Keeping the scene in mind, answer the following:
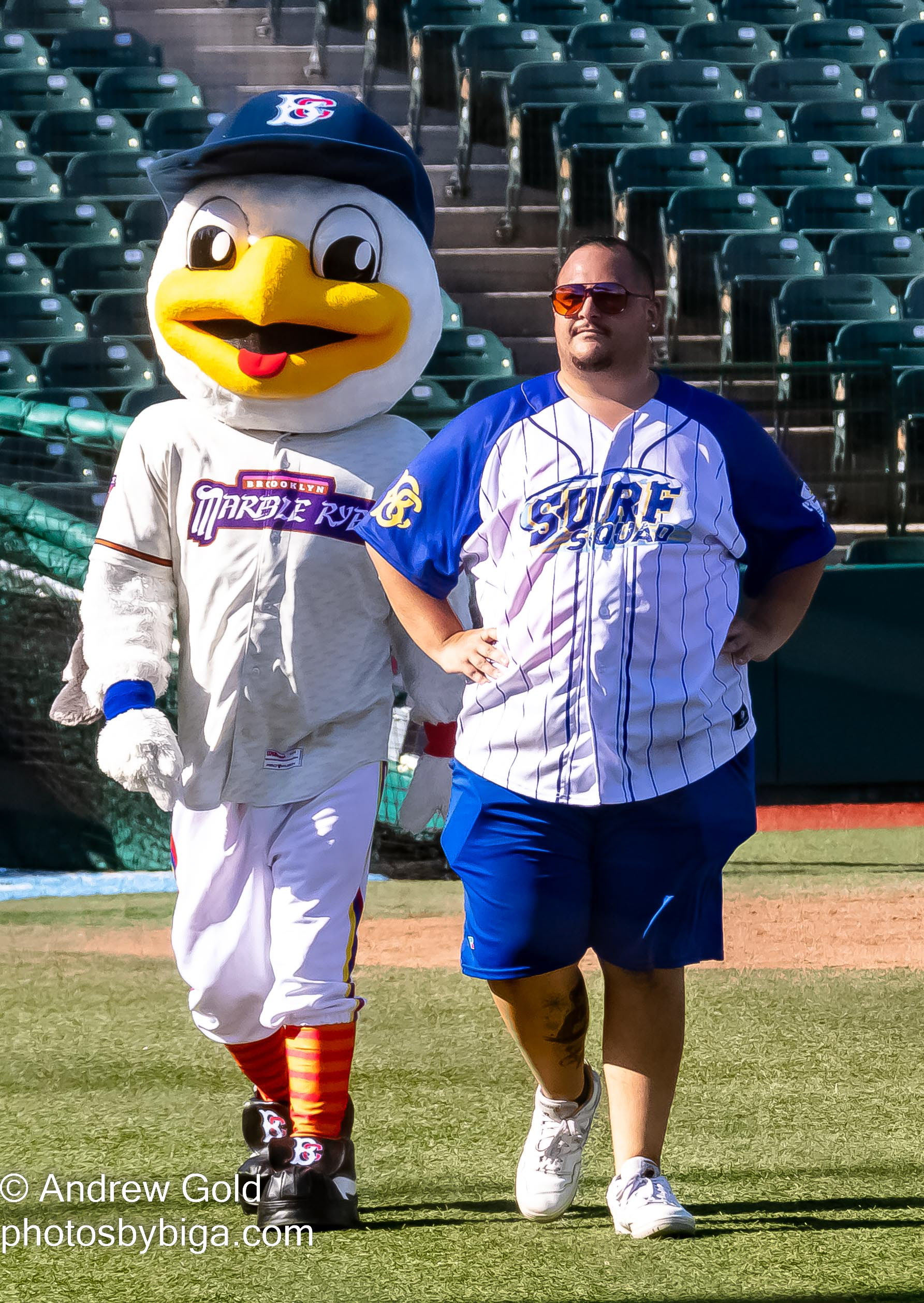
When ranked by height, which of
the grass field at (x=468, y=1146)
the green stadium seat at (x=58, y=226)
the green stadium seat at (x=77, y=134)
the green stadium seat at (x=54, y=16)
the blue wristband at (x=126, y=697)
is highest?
the green stadium seat at (x=54, y=16)

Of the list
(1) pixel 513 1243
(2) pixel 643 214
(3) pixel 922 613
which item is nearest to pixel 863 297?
(2) pixel 643 214

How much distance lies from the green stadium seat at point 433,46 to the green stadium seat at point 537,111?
0.57 metres

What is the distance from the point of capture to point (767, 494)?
2.55 metres

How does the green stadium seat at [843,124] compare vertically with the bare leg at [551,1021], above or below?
above

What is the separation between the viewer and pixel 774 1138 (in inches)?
124

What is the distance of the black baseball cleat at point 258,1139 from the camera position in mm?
2783

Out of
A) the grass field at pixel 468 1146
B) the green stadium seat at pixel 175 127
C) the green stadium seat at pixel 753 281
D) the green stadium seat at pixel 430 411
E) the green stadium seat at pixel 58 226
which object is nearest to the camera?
the grass field at pixel 468 1146

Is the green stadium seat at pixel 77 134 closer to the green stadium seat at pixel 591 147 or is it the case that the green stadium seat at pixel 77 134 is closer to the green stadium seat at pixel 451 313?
the green stadium seat at pixel 451 313

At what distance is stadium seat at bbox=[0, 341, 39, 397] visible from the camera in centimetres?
855

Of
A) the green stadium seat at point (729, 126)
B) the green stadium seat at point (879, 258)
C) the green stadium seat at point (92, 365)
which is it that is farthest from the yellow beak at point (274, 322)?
the green stadium seat at point (729, 126)

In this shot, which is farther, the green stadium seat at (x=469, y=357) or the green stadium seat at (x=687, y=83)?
the green stadium seat at (x=687, y=83)

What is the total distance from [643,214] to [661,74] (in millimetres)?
1938

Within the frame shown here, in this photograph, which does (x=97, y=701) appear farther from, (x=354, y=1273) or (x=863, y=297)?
(x=863, y=297)

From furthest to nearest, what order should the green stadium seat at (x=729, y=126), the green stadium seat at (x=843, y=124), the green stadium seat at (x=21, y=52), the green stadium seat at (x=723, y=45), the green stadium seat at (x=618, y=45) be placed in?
the green stadium seat at (x=723, y=45) → the green stadium seat at (x=618, y=45) → the green stadium seat at (x=21, y=52) → the green stadium seat at (x=843, y=124) → the green stadium seat at (x=729, y=126)
